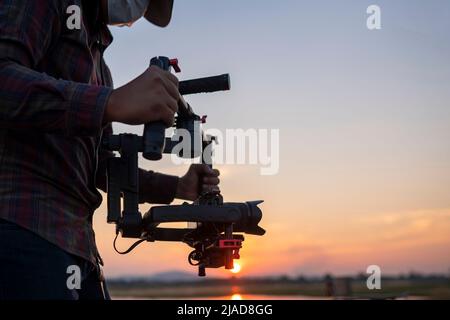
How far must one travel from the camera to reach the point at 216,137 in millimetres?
3281

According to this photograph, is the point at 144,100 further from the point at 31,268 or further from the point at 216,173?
the point at 216,173

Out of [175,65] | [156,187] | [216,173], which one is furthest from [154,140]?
Answer: [156,187]

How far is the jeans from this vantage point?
89.3 inches

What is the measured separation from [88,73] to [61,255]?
31.0 inches

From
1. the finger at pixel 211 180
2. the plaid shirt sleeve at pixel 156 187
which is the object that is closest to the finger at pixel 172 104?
the finger at pixel 211 180

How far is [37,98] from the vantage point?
2189 millimetres

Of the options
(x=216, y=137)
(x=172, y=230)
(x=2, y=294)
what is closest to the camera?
(x=2, y=294)

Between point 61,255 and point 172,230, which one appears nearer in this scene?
point 61,255

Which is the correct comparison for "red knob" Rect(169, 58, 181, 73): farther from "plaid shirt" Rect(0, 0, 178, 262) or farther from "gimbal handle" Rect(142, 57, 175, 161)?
"gimbal handle" Rect(142, 57, 175, 161)
